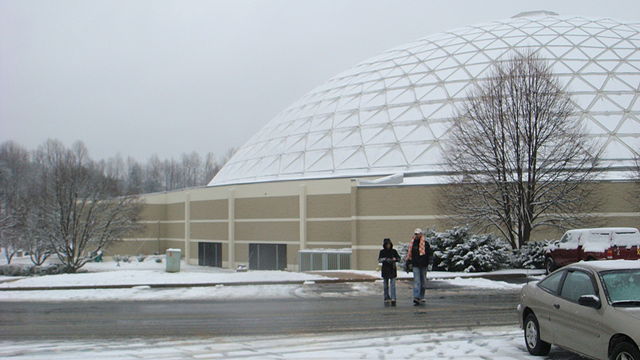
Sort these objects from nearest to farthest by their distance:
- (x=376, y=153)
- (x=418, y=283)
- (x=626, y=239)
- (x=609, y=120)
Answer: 1. (x=418, y=283)
2. (x=626, y=239)
3. (x=609, y=120)
4. (x=376, y=153)

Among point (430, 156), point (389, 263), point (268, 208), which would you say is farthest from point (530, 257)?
point (268, 208)

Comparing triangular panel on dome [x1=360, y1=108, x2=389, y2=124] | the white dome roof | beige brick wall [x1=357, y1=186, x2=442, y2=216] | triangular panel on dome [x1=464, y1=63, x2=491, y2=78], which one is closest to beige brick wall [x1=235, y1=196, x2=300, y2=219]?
the white dome roof

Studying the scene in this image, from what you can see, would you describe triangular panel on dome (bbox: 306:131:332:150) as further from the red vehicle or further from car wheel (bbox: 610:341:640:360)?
car wheel (bbox: 610:341:640:360)

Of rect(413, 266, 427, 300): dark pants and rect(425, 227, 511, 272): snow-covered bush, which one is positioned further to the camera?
rect(425, 227, 511, 272): snow-covered bush

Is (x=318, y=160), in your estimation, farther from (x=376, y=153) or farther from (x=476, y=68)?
(x=476, y=68)

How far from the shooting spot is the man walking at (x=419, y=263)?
16328 millimetres

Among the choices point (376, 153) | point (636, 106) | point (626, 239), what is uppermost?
point (636, 106)

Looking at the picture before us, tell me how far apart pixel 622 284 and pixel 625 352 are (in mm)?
1309

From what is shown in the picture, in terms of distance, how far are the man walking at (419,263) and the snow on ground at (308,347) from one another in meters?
4.09

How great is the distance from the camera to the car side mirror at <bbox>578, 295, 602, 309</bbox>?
8750 millimetres

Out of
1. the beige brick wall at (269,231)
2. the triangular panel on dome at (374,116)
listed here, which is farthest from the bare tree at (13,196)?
the triangular panel on dome at (374,116)

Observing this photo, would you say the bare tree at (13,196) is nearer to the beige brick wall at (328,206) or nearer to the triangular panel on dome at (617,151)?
the beige brick wall at (328,206)

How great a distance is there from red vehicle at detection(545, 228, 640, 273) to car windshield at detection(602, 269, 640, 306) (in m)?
12.9

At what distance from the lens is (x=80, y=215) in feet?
145
